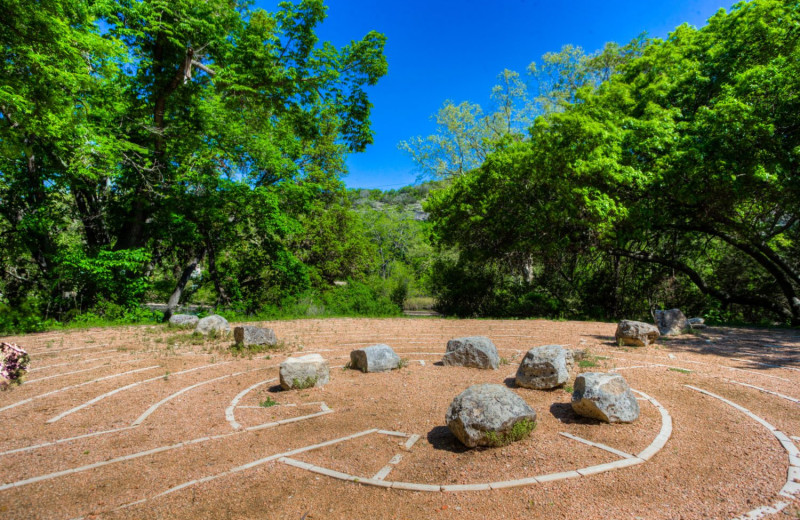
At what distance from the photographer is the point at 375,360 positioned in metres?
6.84

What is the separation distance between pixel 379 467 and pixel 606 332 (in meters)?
9.70

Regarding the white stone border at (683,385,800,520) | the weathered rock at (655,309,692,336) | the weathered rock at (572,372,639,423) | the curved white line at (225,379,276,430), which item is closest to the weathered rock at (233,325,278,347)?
the curved white line at (225,379,276,430)

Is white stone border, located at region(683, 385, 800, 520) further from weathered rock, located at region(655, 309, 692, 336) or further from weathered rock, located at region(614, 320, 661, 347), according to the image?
weathered rock, located at region(655, 309, 692, 336)

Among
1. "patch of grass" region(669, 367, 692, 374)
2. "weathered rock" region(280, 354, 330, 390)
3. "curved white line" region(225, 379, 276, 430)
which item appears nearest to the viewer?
"curved white line" region(225, 379, 276, 430)

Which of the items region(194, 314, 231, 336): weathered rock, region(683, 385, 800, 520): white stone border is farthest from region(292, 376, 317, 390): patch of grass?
region(194, 314, 231, 336): weathered rock

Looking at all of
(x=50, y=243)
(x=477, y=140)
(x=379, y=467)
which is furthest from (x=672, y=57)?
(x=50, y=243)

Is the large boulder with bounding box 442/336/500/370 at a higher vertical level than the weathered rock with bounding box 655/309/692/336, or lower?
lower

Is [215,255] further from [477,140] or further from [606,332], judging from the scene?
[477,140]

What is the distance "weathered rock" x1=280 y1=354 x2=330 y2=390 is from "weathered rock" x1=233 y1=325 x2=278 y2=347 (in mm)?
3167

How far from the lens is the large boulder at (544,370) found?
18.2 feet

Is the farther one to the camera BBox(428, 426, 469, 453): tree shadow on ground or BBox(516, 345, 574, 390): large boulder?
BBox(516, 345, 574, 390): large boulder

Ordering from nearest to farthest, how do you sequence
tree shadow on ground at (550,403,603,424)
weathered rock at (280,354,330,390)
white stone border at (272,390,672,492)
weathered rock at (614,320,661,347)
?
white stone border at (272,390,672,492) < tree shadow on ground at (550,403,603,424) < weathered rock at (280,354,330,390) < weathered rock at (614,320,661,347)

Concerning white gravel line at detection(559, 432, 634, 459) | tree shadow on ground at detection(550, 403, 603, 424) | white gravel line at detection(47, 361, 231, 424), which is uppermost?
tree shadow on ground at detection(550, 403, 603, 424)

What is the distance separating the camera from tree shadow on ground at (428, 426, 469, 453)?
3.88 metres
